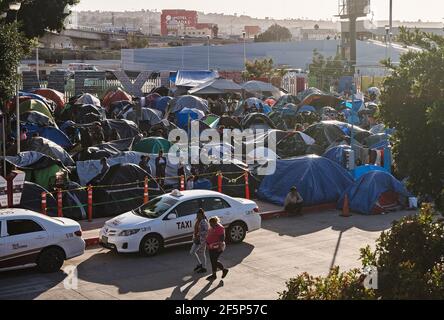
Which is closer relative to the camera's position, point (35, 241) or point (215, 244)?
point (215, 244)

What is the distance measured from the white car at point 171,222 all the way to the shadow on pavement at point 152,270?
0.91ft

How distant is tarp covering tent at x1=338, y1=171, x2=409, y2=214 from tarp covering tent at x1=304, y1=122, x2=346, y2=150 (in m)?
6.79

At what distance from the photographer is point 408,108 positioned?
937 centimetres

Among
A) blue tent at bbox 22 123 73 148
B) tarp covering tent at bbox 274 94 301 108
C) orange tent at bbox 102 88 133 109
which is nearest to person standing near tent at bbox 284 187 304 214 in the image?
blue tent at bbox 22 123 73 148

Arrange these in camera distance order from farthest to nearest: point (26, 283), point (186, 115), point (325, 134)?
point (186, 115) < point (325, 134) < point (26, 283)

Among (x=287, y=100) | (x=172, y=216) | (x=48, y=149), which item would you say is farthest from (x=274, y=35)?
(x=172, y=216)

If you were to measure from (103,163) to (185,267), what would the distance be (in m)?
7.00

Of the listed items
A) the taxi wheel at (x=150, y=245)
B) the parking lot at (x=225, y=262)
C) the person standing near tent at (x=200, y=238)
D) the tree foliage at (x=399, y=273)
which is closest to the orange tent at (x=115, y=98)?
the parking lot at (x=225, y=262)

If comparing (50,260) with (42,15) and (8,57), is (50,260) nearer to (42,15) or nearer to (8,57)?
(8,57)

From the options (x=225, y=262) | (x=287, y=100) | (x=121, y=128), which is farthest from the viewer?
(x=287, y=100)

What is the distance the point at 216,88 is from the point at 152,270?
30.1m

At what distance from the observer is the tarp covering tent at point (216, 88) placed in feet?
139

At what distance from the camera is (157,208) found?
Result: 612 inches
